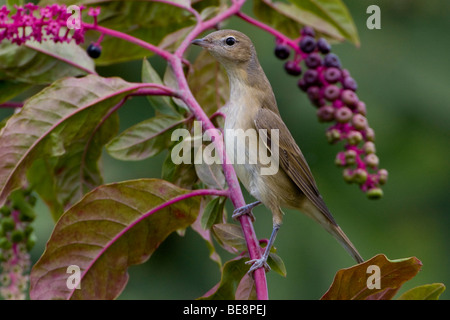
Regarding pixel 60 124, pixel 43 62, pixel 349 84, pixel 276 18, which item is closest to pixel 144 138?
pixel 60 124

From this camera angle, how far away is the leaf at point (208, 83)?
7.95ft

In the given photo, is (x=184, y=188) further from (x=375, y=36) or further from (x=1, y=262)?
(x=375, y=36)

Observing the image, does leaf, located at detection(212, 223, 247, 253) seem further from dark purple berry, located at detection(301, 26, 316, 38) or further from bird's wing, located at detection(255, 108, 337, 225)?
dark purple berry, located at detection(301, 26, 316, 38)

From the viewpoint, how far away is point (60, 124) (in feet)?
6.36

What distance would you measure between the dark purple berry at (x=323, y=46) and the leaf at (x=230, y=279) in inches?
34.6

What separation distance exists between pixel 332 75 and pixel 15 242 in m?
1.19

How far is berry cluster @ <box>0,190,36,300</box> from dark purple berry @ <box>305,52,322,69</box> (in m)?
1.05

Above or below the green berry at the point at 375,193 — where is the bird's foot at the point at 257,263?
below

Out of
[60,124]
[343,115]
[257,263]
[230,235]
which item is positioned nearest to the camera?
[257,263]

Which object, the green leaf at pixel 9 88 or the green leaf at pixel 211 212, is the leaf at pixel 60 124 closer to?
the green leaf at pixel 9 88

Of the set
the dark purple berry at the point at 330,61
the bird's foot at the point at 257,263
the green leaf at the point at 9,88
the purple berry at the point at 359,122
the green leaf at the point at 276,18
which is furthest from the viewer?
the green leaf at the point at 276,18

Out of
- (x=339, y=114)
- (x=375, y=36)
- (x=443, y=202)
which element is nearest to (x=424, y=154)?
(x=443, y=202)

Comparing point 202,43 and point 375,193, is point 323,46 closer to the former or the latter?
point 202,43

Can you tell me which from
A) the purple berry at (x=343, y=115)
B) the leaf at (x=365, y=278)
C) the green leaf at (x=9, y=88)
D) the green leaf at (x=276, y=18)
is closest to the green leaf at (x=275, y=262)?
the leaf at (x=365, y=278)
